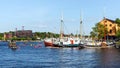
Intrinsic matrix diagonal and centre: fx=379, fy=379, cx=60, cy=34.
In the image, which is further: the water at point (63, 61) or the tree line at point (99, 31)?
the tree line at point (99, 31)

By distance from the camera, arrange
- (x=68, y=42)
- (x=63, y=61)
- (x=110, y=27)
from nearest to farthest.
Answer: (x=63, y=61), (x=68, y=42), (x=110, y=27)

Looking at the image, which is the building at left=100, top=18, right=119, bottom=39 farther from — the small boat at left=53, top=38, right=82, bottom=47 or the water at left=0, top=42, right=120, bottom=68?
the water at left=0, top=42, right=120, bottom=68

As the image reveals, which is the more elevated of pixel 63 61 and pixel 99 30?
pixel 99 30

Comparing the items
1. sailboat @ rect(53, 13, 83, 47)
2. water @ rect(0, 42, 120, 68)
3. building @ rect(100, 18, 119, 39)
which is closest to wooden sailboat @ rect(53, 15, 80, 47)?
sailboat @ rect(53, 13, 83, 47)

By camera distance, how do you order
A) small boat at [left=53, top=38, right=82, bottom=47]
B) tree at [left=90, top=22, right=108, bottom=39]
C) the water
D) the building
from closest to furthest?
1. the water
2. small boat at [left=53, top=38, right=82, bottom=47]
3. tree at [left=90, top=22, right=108, bottom=39]
4. the building

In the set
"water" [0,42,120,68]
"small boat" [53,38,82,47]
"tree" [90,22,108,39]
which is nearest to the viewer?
"water" [0,42,120,68]

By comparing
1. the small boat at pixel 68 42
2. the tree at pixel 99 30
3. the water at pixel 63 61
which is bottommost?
the water at pixel 63 61

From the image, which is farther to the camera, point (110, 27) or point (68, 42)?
point (110, 27)

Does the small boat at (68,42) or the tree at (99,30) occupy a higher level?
the tree at (99,30)

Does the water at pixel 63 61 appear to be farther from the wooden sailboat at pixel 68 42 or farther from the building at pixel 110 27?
the building at pixel 110 27

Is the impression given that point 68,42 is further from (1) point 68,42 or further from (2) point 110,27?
(2) point 110,27

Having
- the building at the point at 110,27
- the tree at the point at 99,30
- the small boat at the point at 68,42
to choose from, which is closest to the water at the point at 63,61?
the small boat at the point at 68,42

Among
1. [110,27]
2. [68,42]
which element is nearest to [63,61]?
[68,42]

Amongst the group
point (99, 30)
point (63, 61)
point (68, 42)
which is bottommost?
point (63, 61)
